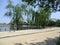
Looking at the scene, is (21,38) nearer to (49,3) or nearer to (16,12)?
(49,3)

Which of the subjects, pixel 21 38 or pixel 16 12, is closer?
pixel 21 38

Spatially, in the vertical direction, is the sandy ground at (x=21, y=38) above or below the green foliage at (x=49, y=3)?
below

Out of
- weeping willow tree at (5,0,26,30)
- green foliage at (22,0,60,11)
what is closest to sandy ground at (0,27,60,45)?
green foliage at (22,0,60,11)

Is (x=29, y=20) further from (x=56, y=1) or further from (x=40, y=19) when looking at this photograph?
(x=56, y=1)

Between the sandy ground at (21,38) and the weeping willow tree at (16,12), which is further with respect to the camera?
the weeping willow tree at (16,12)

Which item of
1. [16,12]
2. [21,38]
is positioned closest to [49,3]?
[21,38]

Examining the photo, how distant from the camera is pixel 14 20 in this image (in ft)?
147

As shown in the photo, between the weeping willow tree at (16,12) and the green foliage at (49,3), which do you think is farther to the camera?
the weeping willow tree at (16,12)

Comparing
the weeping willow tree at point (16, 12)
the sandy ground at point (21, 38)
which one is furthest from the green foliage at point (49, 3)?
the weeping willow tree at point (16, 12)

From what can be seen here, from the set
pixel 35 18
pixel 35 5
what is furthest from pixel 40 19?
pixel 35 5

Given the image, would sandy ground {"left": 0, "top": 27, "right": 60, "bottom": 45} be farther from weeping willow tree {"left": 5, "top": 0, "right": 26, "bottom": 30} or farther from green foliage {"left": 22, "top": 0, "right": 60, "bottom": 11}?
weeping willow tree {"left": 5, "top": 0, "right": 26, "bottom": 30}

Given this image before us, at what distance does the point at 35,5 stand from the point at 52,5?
146 centimetres

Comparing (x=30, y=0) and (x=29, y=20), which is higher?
(x=30, y=0)

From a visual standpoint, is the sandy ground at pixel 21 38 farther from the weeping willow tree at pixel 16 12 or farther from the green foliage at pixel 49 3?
the weeping willow tree at pixel 16 12
